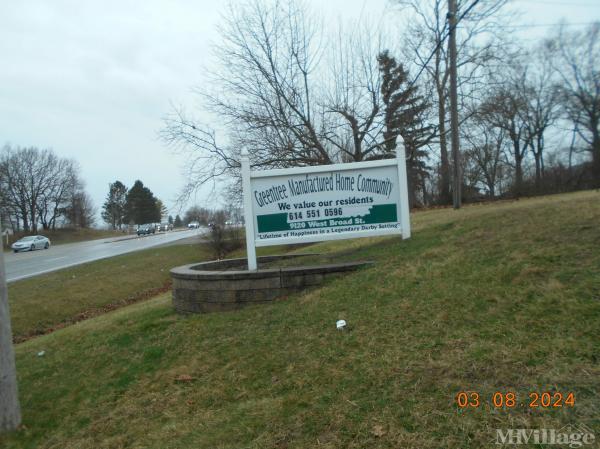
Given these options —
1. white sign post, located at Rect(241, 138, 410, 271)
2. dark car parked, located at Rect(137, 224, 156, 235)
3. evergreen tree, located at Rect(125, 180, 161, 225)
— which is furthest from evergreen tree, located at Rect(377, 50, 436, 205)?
evergreen tree, located at Rect(125, 180, 161, 225)

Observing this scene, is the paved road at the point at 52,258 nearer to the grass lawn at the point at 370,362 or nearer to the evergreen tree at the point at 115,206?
the grass lawn at the point at 370,362

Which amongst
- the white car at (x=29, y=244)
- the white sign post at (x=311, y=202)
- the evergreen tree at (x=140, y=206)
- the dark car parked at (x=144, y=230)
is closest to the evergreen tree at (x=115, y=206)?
the evergreen tree at (x=140, y=206)

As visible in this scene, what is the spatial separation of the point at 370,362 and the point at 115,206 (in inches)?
3832

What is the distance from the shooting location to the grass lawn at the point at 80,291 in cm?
1123

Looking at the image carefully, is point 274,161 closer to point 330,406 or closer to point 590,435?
point 330,406

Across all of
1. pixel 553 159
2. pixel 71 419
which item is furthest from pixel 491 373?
pixel 553 159

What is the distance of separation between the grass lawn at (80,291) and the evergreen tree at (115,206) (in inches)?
3056

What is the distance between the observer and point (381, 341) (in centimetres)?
406

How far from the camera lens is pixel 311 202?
692 cm

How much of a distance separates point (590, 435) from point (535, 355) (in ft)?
2.73
